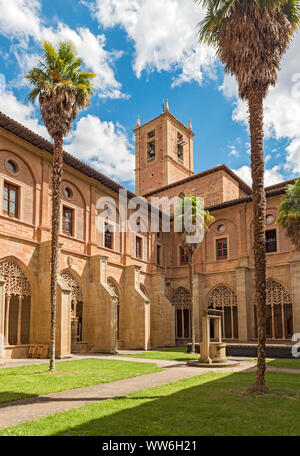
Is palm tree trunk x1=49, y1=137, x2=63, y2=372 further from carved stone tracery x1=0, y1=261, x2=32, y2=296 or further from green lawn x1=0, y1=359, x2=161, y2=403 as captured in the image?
carved stone tracery x1=0, y1=261, x2=32, y2=296

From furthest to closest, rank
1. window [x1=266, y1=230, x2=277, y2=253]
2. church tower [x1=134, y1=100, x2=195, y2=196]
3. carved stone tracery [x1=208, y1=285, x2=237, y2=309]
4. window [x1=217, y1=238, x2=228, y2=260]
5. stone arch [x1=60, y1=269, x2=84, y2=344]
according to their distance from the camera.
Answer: church tower [x1=134, y1=100, x2=195, y2=196], window [x1=217, y1=238, x2=228, y2=260], carved stone tracery [x1=208, y1=285, x2=237, y2=309], window [x1=266, y1=230, x2=277, y2=253], stone arch [x1=60, y1=269, x2=84, y2=344]

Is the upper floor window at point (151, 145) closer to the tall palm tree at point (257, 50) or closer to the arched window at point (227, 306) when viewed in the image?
the arched window at point (227, 306)

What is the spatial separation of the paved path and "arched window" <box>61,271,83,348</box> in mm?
9470

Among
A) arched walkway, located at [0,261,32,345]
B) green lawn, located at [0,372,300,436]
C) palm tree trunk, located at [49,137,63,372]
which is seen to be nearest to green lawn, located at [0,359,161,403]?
palm tree trunk, located at [49,137,63,372]

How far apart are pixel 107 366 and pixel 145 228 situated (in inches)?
643

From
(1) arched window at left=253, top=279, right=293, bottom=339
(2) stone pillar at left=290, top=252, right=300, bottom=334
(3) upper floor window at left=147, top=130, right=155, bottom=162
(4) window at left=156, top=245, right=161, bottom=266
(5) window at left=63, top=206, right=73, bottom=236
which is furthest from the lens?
(3) upper floor window at left=147, top=130, right=155, bottom=162

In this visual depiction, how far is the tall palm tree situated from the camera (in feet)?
34.9

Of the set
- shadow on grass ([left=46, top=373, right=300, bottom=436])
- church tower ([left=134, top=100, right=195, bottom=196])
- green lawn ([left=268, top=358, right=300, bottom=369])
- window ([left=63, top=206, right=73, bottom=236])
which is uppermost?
church tower ([left=134, top=100, right=195, bottom=196])

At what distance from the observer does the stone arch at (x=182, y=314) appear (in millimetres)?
30422

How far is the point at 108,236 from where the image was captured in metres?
26.1

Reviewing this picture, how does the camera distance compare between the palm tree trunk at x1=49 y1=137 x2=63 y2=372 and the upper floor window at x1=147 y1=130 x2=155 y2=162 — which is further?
the upper floor window at x1=147 y1=130 x2=155 y2=162

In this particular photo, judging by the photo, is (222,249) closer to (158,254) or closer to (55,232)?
(158,254)
